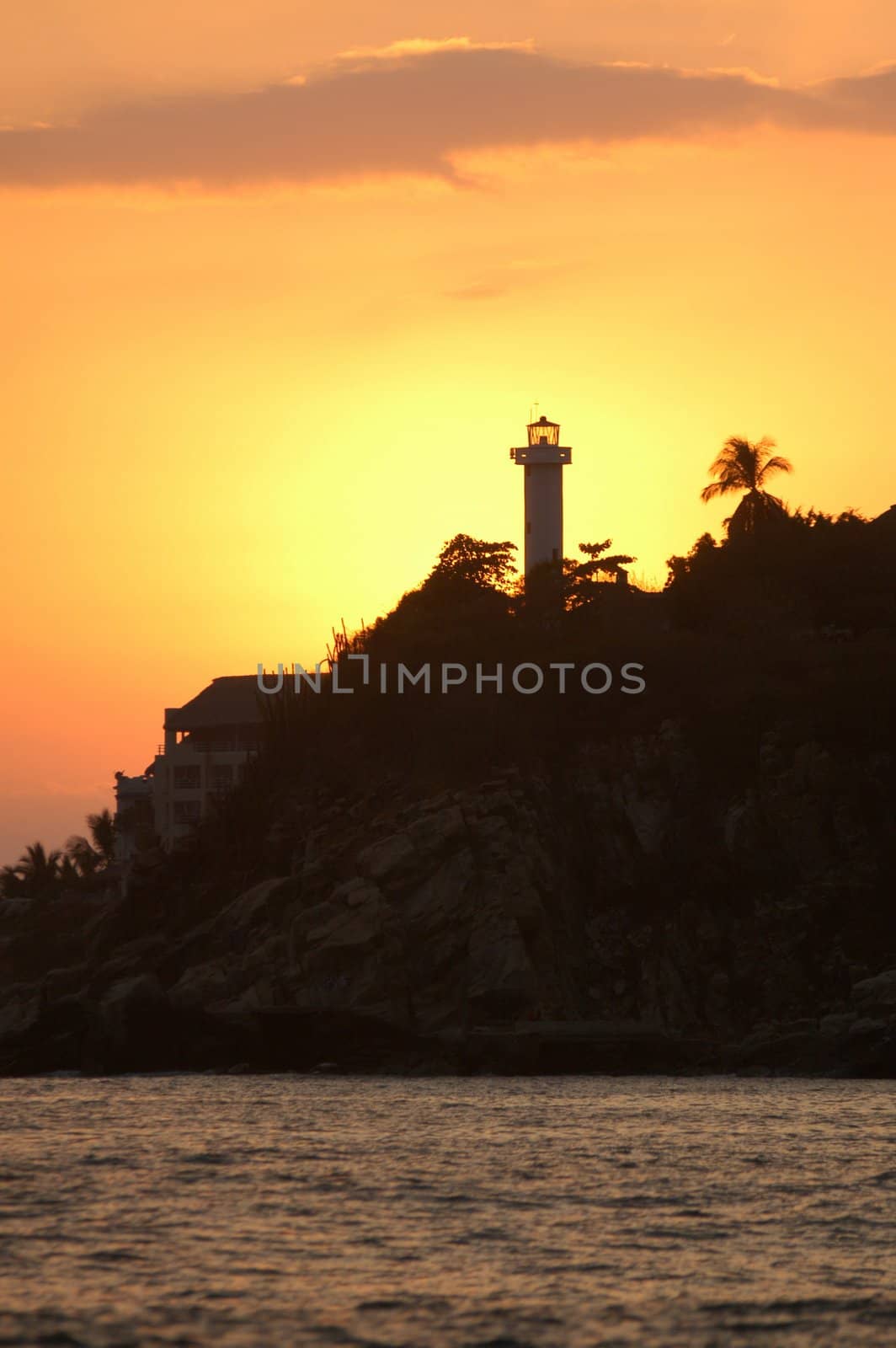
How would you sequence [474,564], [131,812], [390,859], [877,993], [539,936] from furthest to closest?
1. [131,812]
2. [474,564]
3. [390,859]
4. [539,936]
5. [877,993]

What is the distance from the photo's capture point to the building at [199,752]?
90.3 m

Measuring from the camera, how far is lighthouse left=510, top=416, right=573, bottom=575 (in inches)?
3359

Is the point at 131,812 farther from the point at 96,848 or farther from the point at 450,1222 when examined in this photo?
the point at 450,1222

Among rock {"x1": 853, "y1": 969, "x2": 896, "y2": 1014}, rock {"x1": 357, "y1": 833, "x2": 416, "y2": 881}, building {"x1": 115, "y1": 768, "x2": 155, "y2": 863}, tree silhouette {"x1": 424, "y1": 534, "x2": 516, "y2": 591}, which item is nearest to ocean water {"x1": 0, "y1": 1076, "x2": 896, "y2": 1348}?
rock {"x1": 853, "y1": 969, "x2": 896, "y2": 1014}

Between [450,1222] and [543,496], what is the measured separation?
62.8 m

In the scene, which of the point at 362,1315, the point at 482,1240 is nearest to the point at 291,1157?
the point at 482,1240

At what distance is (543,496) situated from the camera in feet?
281

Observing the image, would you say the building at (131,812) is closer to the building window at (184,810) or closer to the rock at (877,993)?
the building window at (184,810)

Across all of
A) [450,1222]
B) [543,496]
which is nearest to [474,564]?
[543,496]

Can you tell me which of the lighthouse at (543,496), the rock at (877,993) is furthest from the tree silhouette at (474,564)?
the rock at (877,993)

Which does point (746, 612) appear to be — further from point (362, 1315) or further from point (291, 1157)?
point (362, 1315)

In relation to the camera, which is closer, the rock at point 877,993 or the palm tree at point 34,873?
the rock at point 877,993

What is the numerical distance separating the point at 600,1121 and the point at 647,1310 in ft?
60.6

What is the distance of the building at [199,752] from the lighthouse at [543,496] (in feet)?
51.8
